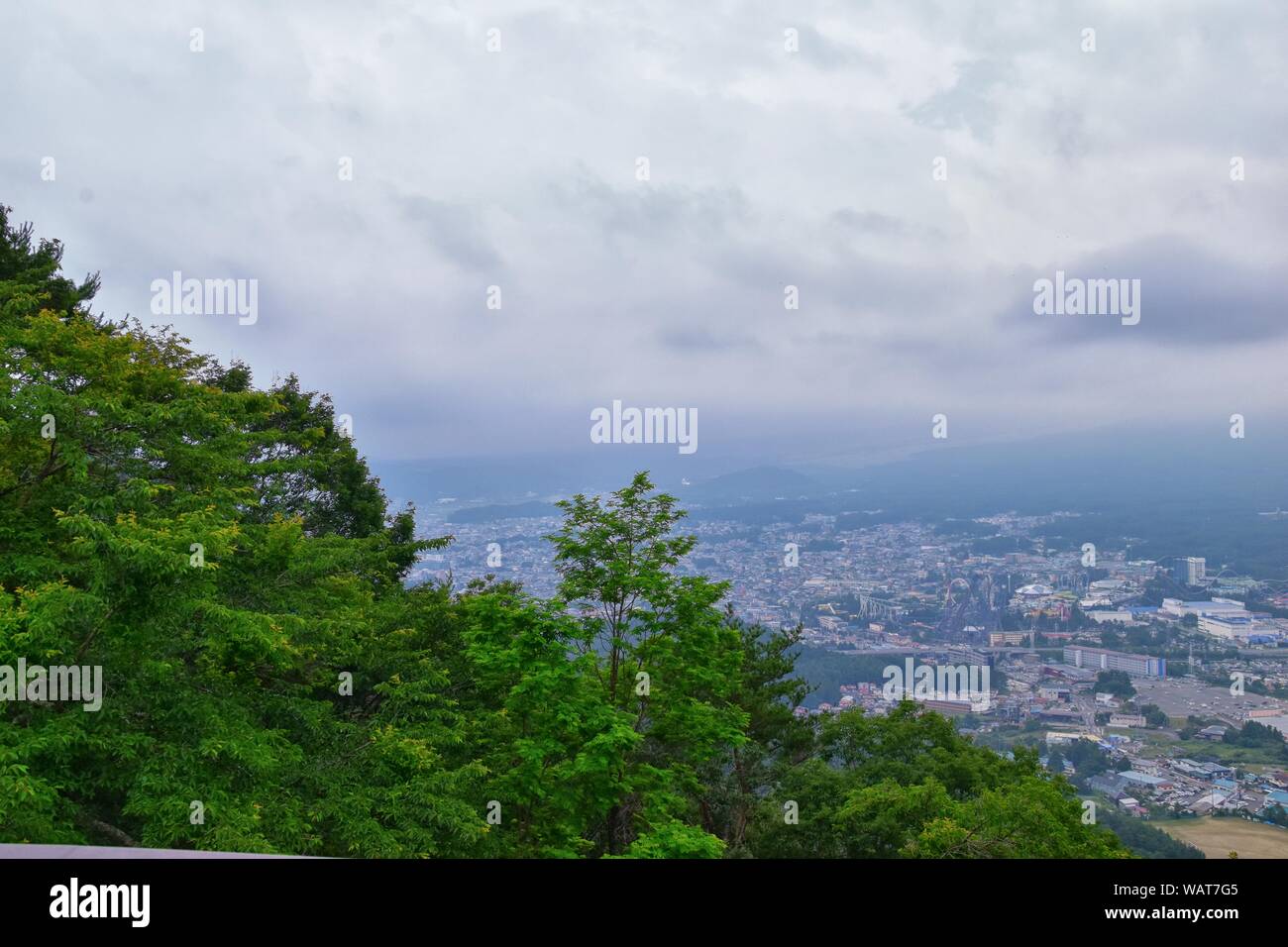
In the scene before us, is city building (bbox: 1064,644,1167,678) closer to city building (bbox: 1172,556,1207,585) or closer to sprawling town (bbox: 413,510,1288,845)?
sprawling town (bbox: 413,510,1288,845)

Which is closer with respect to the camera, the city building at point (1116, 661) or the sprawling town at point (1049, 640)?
the sprawling town at point (1049, 640)
